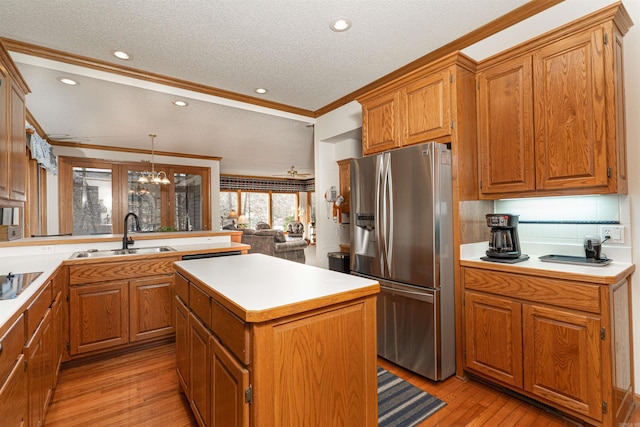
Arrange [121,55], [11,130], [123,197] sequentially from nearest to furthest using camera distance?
1. [11,130]
2. [121,55]
3. [123,197]

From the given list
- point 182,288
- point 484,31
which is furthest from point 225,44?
point 484,31

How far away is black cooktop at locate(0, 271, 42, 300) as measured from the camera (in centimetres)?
134

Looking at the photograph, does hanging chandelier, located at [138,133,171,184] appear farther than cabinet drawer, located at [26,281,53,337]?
Yes

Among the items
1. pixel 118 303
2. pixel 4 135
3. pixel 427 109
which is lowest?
pixel 118 303

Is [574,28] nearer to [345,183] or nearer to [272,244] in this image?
[345,183]

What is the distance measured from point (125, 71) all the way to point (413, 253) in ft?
10.3

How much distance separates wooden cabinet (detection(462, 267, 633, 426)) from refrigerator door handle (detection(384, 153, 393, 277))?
0.58 meters

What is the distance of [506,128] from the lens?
2.15 meters

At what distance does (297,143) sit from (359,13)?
4.00 m

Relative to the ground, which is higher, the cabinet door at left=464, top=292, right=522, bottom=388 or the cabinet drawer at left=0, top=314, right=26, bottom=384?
the cabinet drawer at left=0, top=314, right=26, bottom=384

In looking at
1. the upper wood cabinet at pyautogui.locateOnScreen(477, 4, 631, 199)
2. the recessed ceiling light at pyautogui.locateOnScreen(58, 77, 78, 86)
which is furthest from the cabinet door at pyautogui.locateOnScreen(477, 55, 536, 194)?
the recessed ceiling light at pyautogui.locateOnScreen(58, 77, 78, 86)

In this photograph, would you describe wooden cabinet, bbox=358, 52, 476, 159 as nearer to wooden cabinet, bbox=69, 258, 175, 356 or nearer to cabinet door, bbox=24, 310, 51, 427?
wooden cabinet, bbox=69, 258, 175, 356

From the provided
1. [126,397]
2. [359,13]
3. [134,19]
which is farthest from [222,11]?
[126,397]

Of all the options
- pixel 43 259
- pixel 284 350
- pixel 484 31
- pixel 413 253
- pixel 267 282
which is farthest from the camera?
pixel 43 259
